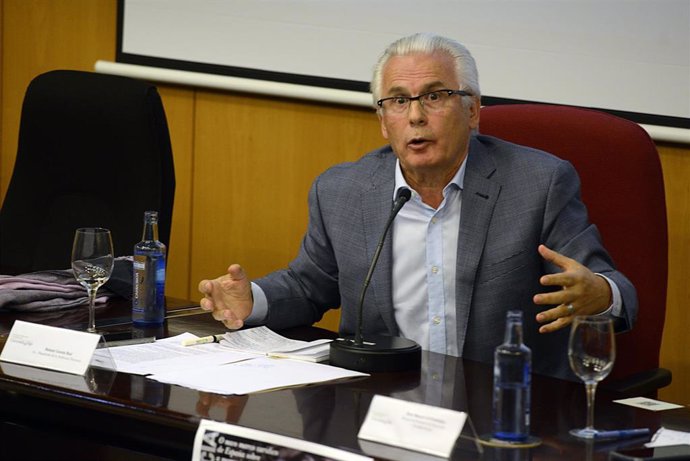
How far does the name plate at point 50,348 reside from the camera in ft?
6.39

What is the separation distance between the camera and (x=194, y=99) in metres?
4.04

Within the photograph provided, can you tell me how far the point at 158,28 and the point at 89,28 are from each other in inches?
15.1

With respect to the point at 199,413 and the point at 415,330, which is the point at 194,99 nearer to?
the point at 415,330

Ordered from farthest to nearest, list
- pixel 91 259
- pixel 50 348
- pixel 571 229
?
pixel 571 229
pixel 91 259
pixel 50 348

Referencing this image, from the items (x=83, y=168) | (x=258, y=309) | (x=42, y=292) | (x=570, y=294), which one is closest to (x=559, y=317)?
(x=570, y=294)

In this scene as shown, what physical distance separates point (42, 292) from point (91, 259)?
0.24m

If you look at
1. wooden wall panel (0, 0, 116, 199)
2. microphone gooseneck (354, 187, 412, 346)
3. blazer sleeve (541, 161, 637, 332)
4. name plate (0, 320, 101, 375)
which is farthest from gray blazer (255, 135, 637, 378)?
wooden wall panel (0, 0, 116, 199)

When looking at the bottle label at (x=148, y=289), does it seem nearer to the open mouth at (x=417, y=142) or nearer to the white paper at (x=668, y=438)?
the open mouth at (x=417, y=142)

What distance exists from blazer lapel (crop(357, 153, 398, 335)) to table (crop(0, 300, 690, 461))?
0.90 ft

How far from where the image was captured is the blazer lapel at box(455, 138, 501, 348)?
93.0 inches

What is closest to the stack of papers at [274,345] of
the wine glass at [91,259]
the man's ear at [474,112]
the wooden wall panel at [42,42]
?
the wine glass at [91,259]

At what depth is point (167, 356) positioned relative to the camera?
205 cm

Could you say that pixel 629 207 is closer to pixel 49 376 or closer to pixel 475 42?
pixel 475 42

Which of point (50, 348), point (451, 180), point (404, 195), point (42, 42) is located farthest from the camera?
point (42, 42)
